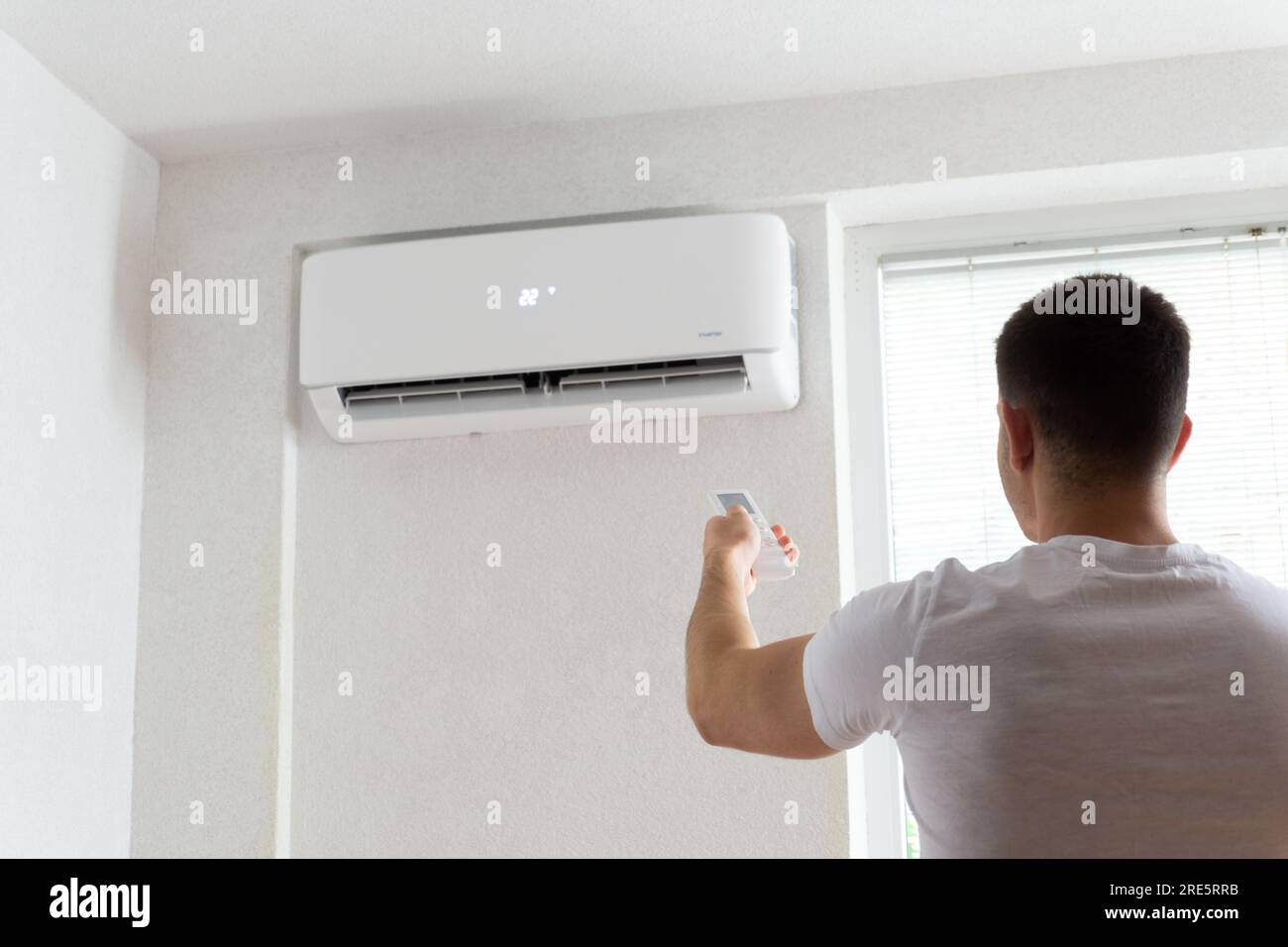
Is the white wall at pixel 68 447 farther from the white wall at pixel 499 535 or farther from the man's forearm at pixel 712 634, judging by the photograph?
the man's forearm at pixel 712 634

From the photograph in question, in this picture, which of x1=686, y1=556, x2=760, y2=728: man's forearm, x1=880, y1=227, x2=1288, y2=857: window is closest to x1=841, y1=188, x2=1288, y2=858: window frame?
x1=880, y1=227, x2=1288, y2=857: window

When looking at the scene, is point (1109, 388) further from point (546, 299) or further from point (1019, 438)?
point (546, 299)

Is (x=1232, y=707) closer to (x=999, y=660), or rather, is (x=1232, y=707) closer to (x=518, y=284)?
(x=999, y=660)

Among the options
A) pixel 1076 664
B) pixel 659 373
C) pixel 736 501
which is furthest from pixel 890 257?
pixel 1076 664

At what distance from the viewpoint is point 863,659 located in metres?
0.93

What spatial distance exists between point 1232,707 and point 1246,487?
1.50 metres

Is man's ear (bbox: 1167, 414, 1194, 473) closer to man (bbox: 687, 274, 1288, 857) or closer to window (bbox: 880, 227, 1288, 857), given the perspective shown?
man (bbox: 687, 274, 1288, 857)

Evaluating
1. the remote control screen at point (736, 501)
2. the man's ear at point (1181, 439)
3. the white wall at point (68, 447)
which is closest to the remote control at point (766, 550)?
the remote control screen at point (736, 501)

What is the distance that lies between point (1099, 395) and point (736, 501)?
59 cm

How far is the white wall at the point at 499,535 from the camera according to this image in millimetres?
2139

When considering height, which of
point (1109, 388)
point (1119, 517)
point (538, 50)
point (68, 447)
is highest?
point (538, 50)

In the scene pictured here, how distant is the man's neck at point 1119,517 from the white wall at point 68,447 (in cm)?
163

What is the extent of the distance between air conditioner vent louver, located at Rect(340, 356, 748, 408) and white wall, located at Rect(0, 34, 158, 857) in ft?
1.45
